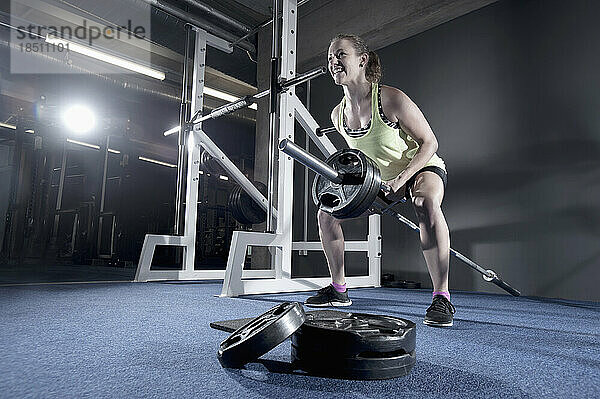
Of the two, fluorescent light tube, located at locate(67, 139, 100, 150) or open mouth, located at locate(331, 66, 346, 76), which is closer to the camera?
open mouth, located at locate(331, 66, 346, 76)

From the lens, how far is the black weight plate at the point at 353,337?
0.80 metres

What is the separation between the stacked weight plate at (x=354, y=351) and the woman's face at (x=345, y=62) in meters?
1.34

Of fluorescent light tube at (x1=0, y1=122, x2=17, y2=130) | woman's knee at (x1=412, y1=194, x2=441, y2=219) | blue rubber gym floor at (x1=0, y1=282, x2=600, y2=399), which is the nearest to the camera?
blue rubber gym floor at (x1=0, y1=282, x2=600, y2=399)

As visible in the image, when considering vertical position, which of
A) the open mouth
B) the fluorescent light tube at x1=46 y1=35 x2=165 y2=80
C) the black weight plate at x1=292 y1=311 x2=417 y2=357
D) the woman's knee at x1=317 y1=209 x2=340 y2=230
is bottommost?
the black weight plate at x1=292 y1=311 x2=417 y2=357

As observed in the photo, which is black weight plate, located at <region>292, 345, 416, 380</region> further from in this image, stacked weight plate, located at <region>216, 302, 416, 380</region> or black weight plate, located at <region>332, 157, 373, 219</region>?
black weight plate, located at <region>332, 157, 373, 219</region>

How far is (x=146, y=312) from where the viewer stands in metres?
1.61

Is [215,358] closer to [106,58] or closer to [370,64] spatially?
[370,64]

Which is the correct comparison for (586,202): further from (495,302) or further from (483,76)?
(483,76)

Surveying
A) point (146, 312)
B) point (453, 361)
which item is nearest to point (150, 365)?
point (453, 361)

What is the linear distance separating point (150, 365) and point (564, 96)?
2.99m

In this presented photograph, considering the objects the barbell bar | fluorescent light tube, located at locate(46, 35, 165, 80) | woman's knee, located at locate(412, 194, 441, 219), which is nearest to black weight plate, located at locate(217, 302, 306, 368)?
woman's knee, located at locate(412, 194, 441, 219)

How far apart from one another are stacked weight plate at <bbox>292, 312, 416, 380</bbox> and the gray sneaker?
1.04 meters

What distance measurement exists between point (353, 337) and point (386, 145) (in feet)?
4.04

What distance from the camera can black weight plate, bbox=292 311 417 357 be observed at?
31.6 inches
